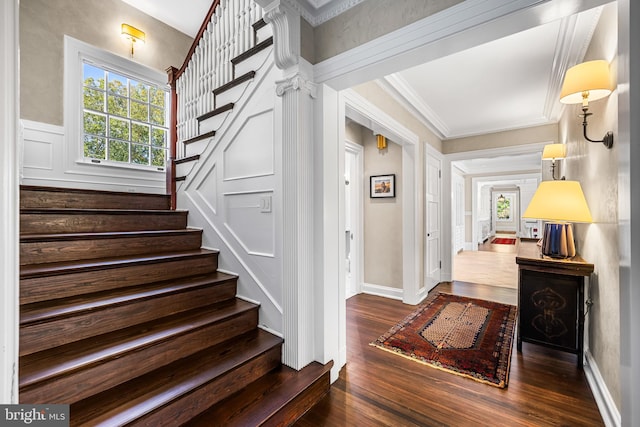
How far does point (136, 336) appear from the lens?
1614 millimetres

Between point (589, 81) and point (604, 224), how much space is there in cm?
90

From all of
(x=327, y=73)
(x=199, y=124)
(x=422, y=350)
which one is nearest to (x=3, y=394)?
(x=327, y=73)

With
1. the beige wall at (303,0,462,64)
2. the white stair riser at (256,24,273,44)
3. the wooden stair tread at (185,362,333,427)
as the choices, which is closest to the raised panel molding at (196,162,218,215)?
the white stair riser at (256,24,273,44)

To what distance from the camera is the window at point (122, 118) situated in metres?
3.48

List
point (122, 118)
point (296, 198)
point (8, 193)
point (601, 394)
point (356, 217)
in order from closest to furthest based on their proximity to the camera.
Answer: point (8, 193)
point (601, 394)
point (296, 198)
point (122, 118)
point (356, 217)

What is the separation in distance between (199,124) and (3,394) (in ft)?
8.86

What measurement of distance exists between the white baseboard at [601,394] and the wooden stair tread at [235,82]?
10.3 ft

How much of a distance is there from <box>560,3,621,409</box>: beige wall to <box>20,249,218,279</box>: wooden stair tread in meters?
2.84

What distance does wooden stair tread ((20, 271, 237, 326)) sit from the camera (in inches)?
57.8

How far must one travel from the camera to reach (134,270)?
1996 millimetres

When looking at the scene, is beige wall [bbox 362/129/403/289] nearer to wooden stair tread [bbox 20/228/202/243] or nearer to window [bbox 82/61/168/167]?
wooden stair tread [bbox 20/228/202/243]

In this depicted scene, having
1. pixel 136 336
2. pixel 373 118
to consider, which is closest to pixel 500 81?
pixel 373 118

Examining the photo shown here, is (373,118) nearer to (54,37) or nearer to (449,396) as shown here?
(449,396)

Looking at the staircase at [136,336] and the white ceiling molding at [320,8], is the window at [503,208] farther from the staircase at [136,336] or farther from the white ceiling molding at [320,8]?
the staircase at [136,336]
